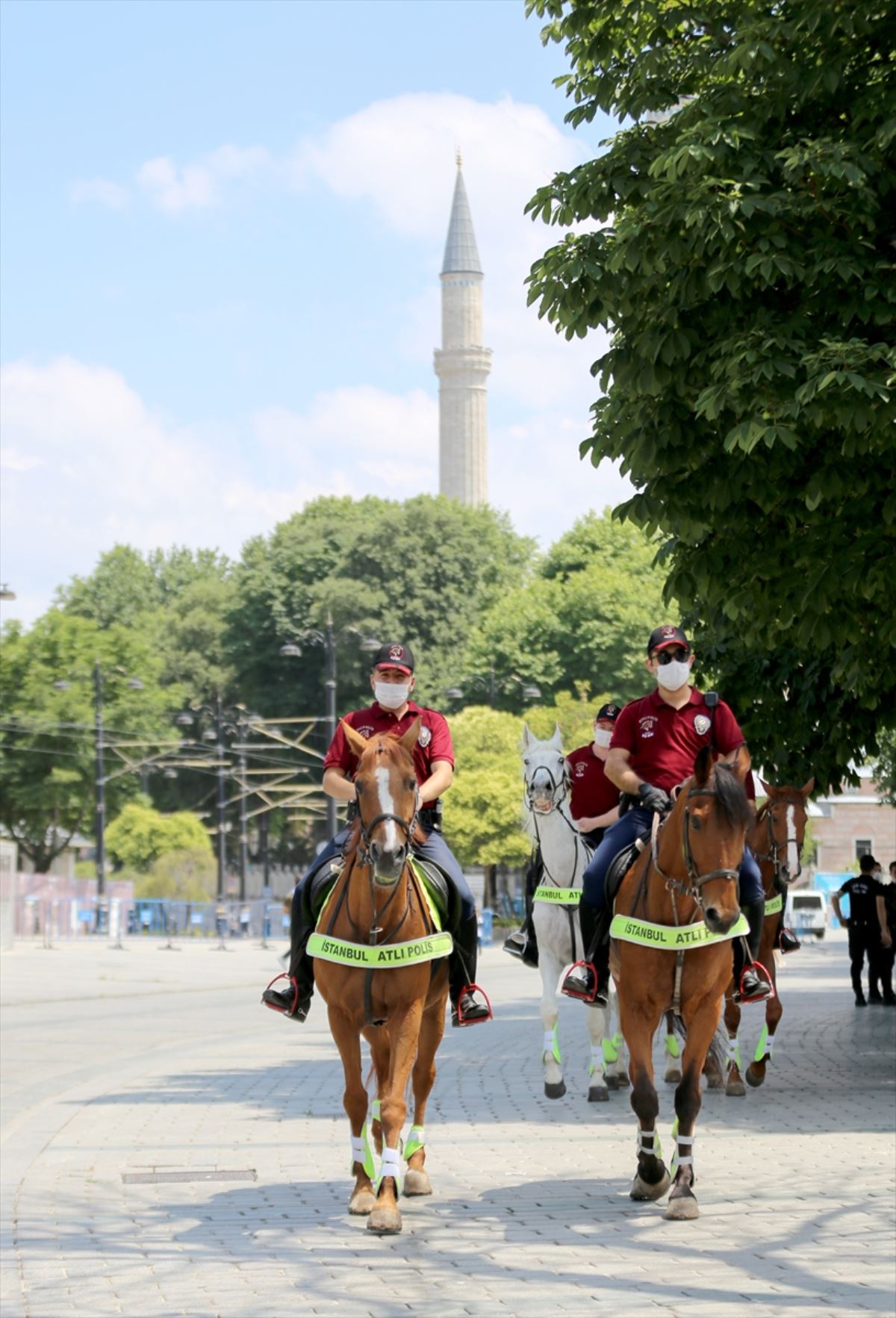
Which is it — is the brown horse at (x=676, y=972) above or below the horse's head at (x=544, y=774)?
below

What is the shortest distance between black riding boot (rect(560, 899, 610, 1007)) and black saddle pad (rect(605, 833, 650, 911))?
110 mm

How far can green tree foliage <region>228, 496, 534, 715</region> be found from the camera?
75.9m

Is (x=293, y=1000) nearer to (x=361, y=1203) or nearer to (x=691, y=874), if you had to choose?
(x=361, y=1203)

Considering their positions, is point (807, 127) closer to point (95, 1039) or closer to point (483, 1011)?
point (483, 1011)

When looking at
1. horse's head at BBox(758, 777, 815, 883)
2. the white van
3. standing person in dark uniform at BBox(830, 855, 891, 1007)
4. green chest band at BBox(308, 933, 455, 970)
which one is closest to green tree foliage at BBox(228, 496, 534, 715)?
the white van

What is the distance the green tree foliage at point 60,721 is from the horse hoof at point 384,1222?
6316cm

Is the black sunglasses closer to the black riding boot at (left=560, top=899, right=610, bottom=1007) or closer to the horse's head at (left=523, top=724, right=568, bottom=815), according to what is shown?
the black riding boot at (left=560, top=899, right=610, bottom=1007)

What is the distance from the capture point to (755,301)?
12.0 metres

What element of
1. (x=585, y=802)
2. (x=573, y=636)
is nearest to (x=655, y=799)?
(x=585, y=802)

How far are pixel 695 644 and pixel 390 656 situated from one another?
8.72 meters

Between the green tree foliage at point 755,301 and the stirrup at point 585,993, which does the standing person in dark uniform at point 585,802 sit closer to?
the green tree foliage at point 755,301

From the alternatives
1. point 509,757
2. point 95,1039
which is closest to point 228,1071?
point 95,1039

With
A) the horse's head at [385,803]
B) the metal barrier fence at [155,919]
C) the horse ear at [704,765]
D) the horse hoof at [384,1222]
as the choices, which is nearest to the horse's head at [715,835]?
the horse ear at [704,765]

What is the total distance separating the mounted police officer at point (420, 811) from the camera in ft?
33.8
